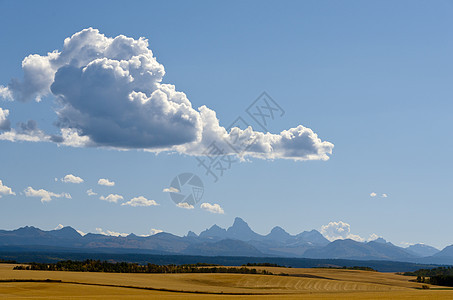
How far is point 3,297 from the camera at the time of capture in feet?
327

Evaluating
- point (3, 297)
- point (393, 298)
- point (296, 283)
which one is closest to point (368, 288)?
point (296, 283)

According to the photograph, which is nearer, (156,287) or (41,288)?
(41,288)

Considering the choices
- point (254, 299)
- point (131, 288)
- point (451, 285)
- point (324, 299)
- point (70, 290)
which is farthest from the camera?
point (451, 285)

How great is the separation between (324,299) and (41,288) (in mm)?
62138

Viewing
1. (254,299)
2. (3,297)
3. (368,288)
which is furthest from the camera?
(368,288)

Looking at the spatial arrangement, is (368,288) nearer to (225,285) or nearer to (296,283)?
(296,283)

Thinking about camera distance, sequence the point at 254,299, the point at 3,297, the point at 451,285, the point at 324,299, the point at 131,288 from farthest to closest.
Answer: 1. the point at 451,285
2. the point at 131,288
3. the point at 254,299
4. the point at 324,299
5. the point at 3,297

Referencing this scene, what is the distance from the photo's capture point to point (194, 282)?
170375 millimetres

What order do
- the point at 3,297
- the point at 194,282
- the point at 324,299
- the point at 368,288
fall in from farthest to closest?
the point at 194,282, the point at 368,288, the point at 324,299, the point at 3,297

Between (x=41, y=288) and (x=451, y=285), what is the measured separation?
426 feet

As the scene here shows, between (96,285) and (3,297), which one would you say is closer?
(3,297)

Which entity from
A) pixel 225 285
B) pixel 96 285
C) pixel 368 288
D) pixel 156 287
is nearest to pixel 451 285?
pixel 368 288

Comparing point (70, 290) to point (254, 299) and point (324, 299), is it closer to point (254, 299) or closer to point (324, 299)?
point (254, 299)

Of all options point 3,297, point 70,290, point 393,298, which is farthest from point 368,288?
point 3,297
